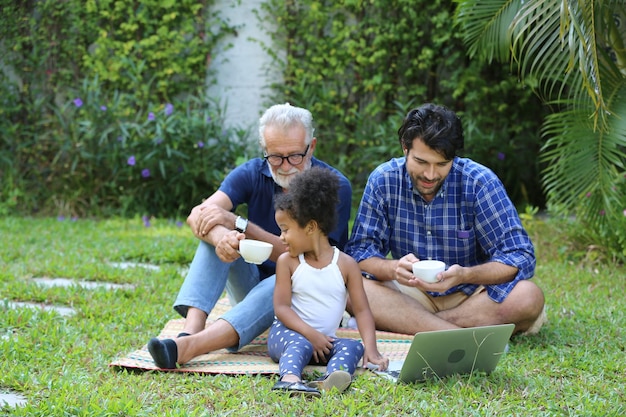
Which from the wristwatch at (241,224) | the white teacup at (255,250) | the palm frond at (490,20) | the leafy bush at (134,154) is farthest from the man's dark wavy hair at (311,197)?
the leafy bush at (134,154)

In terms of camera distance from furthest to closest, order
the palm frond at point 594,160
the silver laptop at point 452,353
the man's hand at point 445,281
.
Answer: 1. the palm frond at point 594,160
2. the man's hand at point 445,281
3. the silver laptop at point 452,353

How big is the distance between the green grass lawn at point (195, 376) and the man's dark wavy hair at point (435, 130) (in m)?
0.97

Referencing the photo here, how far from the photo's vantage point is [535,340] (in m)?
4.13

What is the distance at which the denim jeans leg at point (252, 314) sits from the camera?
3.72 metres

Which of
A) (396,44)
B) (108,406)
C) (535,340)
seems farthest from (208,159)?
(108,406)

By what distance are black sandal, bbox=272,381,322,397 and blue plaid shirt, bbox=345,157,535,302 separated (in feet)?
3.46

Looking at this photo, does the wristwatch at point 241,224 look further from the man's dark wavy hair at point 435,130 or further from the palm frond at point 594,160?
the palm frond at point 594,160

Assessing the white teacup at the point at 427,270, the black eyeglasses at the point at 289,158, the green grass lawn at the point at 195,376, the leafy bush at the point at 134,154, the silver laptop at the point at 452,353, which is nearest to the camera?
A: the green grass lawn at the point at 195,376

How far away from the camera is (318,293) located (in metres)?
3.65

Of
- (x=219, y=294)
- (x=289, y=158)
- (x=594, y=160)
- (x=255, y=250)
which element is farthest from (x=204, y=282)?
(x=594, y=160)

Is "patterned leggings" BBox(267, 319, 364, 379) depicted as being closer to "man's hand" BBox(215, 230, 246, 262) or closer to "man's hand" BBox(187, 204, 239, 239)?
"man's hand" BBox(215, 230, 246, 262)

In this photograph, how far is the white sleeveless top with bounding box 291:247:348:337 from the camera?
12.0 ft

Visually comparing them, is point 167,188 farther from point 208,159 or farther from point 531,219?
point 531,219

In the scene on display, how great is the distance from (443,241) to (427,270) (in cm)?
64
